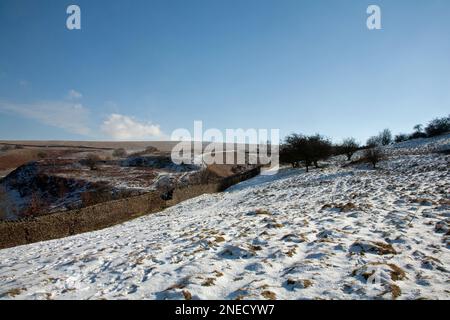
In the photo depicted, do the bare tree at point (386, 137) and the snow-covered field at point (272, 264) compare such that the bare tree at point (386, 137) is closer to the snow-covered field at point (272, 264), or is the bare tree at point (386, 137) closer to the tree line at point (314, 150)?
the tree line at point (314, 150)

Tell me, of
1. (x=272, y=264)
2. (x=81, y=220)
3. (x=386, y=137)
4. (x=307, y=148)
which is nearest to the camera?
(x=272, y=264)

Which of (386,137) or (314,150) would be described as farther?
(386,137)

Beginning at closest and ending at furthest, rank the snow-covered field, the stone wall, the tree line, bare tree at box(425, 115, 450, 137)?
the snow-covered field
the stone wall
the tree line
bare tree at box(425, 115, 450, 137)

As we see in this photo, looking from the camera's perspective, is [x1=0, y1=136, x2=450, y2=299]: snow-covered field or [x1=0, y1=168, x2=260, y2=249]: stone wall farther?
[x1=0, y1=168, x2=260, y2=249]: stone wall

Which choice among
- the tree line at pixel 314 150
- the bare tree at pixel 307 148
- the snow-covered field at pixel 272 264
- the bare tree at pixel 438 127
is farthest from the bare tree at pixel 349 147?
the snow-covered field at pixel 272 264

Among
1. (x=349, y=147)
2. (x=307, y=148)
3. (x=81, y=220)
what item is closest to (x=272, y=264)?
(x=81, y=220)

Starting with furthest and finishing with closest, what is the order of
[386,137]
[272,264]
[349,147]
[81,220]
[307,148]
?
[386,137]
[349,147]
[307,148]
[81,220]
[272,264]

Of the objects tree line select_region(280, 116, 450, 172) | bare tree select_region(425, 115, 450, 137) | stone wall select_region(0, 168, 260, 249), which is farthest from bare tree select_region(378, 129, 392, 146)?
stone wall select_region(0, 168, 260, 249)

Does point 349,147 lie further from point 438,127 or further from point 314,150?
point 438,127

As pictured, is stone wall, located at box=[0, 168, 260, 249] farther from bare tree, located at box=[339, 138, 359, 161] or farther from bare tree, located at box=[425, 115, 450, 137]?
bare tree, located at box=[425, 115, 450, 137]

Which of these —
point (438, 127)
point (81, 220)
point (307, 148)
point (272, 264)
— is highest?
point (438, 127)
